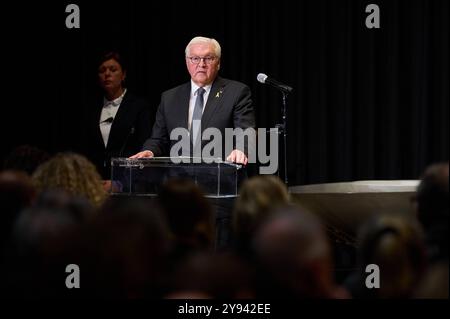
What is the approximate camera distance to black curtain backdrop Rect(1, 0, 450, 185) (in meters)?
5.82

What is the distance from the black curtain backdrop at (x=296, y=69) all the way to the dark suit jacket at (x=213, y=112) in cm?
117

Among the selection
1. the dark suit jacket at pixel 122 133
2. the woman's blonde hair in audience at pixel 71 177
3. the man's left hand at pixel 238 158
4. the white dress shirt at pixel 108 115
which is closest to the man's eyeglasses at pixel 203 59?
the dark suit jacket at pixel 122 133

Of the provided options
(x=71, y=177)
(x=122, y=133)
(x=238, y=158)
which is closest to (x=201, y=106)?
(x=122, y=133)

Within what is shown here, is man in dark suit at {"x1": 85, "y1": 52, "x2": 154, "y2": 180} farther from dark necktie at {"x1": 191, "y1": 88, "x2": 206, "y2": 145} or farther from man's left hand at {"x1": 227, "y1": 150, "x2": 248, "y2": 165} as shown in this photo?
man's left hand at {"x1": 227, "y1": 150, "x2": 248, "y2": 165}

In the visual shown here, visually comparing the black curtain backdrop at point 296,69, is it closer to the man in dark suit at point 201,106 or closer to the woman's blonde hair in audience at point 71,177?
the man in dark suit at point 201,106

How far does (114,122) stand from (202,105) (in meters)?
0.62

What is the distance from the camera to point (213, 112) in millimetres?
4738

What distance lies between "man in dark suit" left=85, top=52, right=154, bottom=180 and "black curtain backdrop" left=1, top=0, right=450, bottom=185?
2.15 ft

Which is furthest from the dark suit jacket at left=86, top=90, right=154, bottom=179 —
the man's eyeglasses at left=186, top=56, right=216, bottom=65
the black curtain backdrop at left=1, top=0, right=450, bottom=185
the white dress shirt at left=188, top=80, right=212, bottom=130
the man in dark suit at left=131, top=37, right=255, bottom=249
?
the black curtain backdrop at left=1, top=0, right=450, bottom=185

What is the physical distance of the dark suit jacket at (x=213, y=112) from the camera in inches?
186

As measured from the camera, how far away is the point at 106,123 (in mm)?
5191

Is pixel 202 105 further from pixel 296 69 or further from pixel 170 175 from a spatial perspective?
pixel 296 69
